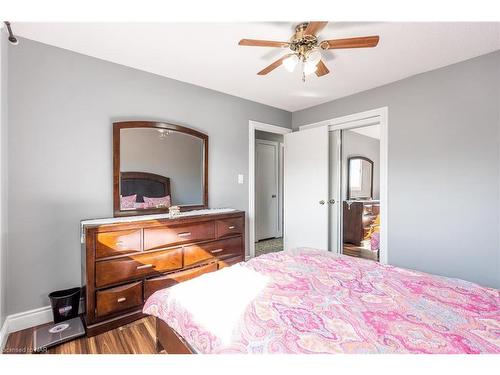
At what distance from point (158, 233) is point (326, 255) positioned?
1455 mm

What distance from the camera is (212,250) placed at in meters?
2.53

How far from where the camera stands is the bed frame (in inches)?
43.3

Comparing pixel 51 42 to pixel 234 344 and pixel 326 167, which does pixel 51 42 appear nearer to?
pixel 234 344

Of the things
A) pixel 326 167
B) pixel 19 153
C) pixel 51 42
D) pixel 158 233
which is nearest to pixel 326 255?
pixel 158 233

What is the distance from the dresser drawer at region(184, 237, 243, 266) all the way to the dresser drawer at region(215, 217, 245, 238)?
76 mm

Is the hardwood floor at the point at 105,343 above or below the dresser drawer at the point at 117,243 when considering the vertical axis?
below

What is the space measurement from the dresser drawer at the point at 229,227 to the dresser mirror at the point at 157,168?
0.44 m

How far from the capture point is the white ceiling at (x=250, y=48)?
5.87 feet

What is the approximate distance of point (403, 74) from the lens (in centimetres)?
260

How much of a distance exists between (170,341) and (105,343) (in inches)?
34.6

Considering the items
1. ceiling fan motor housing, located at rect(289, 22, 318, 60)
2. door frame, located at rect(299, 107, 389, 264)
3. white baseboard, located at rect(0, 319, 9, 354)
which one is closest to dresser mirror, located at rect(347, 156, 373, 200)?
door frame, located at rect(299, 107, 389, 264)

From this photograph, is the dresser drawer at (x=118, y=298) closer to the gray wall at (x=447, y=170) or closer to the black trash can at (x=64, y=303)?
the black trash can at (x=64, y=303)

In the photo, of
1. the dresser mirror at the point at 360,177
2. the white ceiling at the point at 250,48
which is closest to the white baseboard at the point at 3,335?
the white ceiling at the point at 250,48

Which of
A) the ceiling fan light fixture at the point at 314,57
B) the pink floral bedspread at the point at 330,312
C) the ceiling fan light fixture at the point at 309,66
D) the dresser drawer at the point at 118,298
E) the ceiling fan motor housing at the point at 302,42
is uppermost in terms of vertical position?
the ceiling fan motor housing at the point at 302,42
